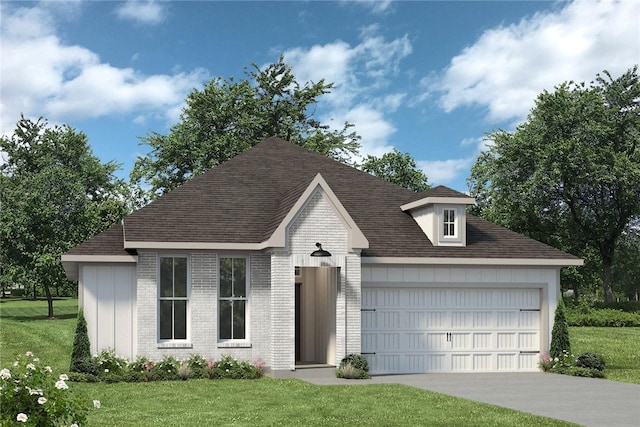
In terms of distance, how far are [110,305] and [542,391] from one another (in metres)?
11.6

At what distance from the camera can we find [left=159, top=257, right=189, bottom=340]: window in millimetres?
23203

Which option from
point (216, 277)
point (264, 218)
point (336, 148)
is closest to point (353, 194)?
point (264, 218)

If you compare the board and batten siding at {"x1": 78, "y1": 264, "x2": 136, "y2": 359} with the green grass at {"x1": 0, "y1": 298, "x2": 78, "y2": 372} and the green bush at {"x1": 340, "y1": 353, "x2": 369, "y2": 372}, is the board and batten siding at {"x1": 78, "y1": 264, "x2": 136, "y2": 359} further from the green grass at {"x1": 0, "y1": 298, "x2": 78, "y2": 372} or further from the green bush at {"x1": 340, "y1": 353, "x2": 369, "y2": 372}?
the green bush at {"x1": 340, "y1": 353, "x2": 369, "y2": 372}

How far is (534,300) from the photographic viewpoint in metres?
25.5

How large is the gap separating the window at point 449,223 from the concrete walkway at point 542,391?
430 centimetres

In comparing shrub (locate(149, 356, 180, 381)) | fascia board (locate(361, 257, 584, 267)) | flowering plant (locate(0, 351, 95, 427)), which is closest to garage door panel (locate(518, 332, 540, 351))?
fascia board (locate(361, 257, 584, 267))

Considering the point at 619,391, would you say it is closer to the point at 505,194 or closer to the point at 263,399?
the point at 263,399

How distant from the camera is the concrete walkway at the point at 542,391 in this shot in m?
15.6

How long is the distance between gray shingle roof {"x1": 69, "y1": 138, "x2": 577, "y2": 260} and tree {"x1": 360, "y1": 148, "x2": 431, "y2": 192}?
69.5 feet

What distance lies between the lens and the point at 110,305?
75.9 feet

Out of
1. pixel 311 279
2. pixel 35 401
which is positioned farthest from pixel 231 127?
pixel 35 401

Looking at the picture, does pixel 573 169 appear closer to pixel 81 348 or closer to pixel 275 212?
pixel 275 212

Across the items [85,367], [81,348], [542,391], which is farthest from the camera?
[81,348]

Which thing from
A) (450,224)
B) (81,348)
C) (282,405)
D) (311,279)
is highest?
(450,224)
